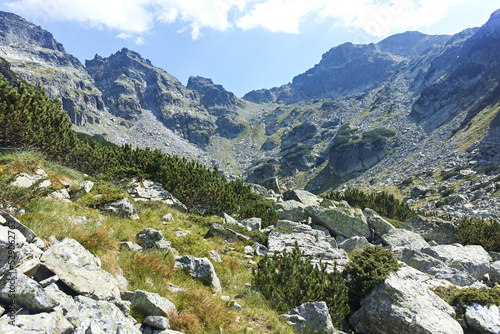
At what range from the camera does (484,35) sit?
543ft

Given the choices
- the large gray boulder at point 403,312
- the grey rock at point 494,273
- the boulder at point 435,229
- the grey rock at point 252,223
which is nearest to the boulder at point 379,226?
the boulder at point 435,229

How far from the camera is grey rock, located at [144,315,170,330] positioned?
4.49 m

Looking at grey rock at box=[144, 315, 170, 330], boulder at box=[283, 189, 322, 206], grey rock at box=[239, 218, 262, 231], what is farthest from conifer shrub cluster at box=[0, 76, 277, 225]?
grey rock at box=[144, 315, 170, 330]

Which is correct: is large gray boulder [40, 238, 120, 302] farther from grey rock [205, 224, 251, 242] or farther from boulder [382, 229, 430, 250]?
boulder [382, 229, 430, 250]

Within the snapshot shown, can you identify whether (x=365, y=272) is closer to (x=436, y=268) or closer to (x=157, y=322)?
(x=436, y=268)

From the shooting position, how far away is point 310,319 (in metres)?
7.07

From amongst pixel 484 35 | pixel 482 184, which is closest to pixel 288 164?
pixel 482 184

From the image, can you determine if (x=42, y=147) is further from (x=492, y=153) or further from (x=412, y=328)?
(x=492, y=153)

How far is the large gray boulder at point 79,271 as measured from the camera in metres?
4.37

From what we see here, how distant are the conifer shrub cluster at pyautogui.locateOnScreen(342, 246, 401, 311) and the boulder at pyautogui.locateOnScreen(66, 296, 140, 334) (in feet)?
26.3

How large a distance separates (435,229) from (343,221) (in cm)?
878

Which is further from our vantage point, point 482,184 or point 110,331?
point 482,184

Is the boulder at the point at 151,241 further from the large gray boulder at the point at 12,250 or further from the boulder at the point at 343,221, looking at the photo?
the boulder at the point at 343,221

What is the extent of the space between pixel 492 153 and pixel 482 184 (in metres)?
32.3
